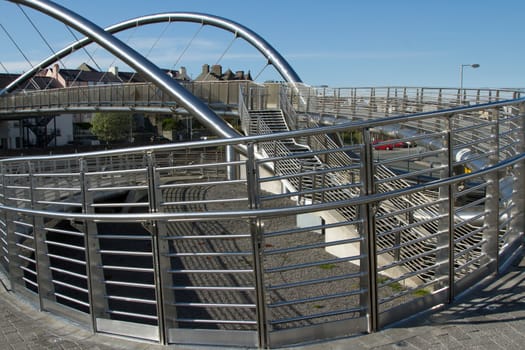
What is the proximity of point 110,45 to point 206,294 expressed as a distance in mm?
14049

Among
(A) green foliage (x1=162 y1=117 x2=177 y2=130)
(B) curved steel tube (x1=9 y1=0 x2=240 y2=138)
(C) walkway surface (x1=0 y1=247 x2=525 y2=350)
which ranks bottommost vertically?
(A) green foliage (x1=162 y1=117 x2=177 y2=130)

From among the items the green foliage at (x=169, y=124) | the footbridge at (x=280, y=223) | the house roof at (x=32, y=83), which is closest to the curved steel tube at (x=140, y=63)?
the footbridge at (x=280, y=223)

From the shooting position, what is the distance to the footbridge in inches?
147

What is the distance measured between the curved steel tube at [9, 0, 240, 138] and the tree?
4816 cm

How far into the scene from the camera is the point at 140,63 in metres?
20.7

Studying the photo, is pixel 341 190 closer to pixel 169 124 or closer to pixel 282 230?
pixel 282 230

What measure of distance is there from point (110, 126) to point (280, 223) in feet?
195

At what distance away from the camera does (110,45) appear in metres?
21.7

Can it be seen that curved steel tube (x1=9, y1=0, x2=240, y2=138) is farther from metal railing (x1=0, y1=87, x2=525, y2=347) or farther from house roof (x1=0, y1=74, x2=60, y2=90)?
house roof (x1=0, y1=74, x2=60, y2=90)

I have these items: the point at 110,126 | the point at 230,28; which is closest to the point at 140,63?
the point at 230,28

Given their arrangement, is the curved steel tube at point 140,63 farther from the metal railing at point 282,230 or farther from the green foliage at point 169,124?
the green foliage at point 169,124

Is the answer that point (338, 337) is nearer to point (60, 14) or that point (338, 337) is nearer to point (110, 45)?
point (110, 45)

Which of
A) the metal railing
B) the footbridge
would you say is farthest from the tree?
the metal railing

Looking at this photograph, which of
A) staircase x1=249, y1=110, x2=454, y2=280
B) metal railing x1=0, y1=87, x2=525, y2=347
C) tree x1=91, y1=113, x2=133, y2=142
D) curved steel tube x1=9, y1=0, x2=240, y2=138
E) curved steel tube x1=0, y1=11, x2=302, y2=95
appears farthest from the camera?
tree x1=91, y1=113, x2=133, y2=142
